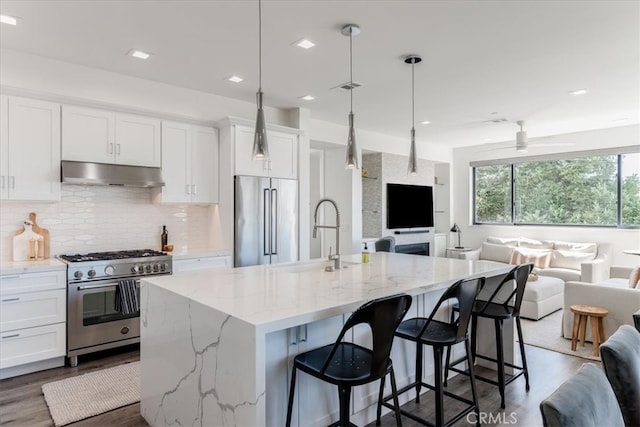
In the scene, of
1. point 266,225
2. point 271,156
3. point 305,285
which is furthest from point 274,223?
point 305,285

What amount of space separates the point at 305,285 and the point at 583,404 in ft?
5.31

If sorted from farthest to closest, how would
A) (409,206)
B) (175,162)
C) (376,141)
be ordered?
(409,206) < (376,141) < (175,162)

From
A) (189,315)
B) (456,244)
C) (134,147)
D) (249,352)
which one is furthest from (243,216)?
(456,244)

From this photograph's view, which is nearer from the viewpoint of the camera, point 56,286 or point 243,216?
point 56,286

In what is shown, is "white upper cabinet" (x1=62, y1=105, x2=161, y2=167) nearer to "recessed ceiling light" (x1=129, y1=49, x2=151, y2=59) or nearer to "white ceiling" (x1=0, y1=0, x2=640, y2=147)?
"white ceiling" (x1=0, y1=0, x2=640, y2=147)

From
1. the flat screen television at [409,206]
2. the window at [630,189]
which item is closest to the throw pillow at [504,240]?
the flat screen television at [409,206]

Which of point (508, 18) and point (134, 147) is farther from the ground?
point (508, 18)

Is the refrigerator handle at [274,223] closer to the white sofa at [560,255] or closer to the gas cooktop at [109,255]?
the gas cooktop at [109,255]

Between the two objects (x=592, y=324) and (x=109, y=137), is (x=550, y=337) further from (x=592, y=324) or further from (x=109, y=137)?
(x=109, y=137)

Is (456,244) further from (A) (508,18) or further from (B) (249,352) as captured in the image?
(B) (249,352)

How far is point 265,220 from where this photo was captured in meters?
4.75

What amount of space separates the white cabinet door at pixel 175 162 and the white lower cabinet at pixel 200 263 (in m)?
0.71

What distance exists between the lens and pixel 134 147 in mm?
4105

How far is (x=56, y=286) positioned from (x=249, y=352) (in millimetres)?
2729
